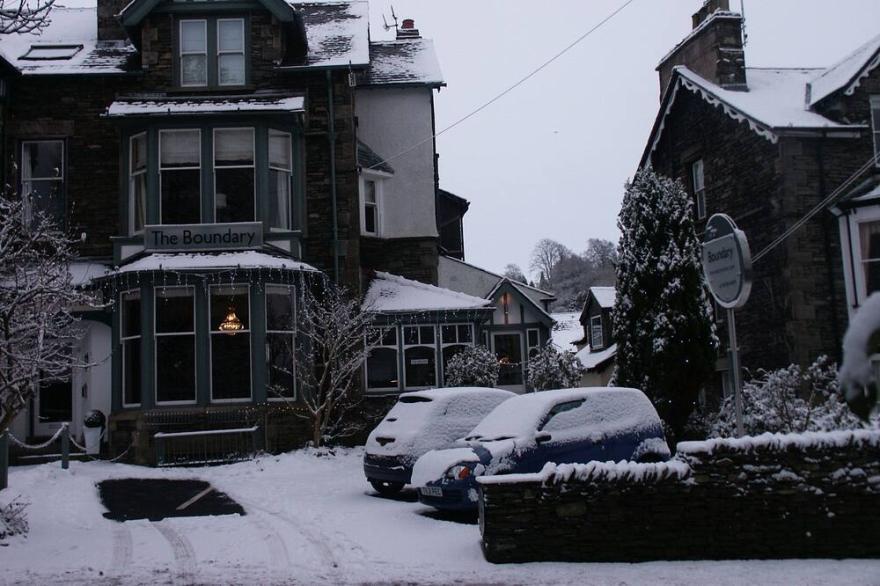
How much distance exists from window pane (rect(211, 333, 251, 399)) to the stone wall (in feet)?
37.5

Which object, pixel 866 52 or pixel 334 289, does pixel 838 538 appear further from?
pixel 866 52

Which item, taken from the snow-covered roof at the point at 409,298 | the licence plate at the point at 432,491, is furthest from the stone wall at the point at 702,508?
the snow-covered roof at the point at 409,298

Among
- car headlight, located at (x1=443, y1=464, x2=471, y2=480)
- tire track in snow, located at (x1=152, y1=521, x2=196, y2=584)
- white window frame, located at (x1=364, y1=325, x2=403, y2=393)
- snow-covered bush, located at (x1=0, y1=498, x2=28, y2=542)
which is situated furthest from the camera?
white window frame, located at (x1=364, y1=325, x2=403, y2=393)

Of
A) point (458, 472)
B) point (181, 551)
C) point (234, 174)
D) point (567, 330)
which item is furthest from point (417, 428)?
point (567, 330)

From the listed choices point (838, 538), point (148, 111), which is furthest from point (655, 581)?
point (148, 111)

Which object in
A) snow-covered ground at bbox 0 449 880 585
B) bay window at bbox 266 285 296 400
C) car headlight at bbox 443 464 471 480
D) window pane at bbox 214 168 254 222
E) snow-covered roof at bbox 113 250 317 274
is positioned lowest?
snow-covered ground at bbox 0 449 880 585

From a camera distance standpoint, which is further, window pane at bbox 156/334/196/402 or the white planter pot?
the white planter pot

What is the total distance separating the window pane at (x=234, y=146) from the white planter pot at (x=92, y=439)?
672cm

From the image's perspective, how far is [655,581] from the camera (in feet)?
28.0

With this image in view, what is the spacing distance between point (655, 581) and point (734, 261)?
3571mm

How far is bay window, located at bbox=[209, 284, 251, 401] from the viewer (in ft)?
64.8

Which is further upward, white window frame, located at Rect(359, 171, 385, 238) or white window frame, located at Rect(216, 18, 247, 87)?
white window frame, located at Rect(216, 18, 247, 87)

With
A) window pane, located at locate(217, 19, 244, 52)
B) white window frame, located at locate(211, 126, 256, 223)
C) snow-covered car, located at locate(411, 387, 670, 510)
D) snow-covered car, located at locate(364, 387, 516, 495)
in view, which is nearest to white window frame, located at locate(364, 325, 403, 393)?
white window frame, located at locate(211, 126, 256, 223)

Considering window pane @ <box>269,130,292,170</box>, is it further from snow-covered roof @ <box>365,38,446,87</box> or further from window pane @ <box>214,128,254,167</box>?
snow-covered roof @ <box>365,38,446,87</box>
